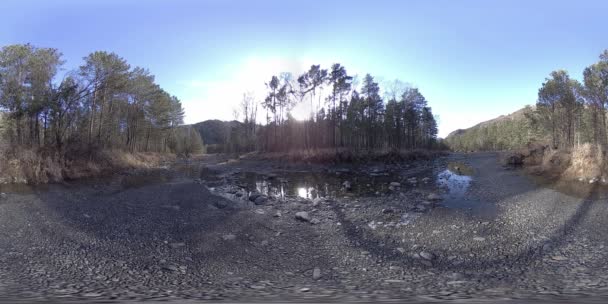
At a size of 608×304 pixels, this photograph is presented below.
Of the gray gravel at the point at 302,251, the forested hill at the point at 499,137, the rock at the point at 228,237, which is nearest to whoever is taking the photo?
the gray gravel at the point at 302,251

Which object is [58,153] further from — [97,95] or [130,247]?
[130,247]

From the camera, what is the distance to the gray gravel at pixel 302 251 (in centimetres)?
492

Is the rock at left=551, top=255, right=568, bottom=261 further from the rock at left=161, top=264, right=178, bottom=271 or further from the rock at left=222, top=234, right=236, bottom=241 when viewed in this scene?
the rock at left=161, top=264, right=178, bottom=271

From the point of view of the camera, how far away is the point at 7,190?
47.7ft

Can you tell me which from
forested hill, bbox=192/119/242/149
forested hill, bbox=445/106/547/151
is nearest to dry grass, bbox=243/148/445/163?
forested hill, bbox=445/106/547/151

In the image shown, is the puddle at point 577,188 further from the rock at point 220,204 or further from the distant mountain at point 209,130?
the distant mountain at point 209,130

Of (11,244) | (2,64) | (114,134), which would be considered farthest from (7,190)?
(114,134)

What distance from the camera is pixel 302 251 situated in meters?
7.24

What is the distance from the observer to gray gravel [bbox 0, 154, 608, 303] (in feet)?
16.1

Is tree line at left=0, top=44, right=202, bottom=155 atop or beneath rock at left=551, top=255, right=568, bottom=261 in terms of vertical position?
atop

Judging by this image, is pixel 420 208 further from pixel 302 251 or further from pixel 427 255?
pixel 302 251

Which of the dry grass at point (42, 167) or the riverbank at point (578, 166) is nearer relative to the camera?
the riverbank at point (578, 166)

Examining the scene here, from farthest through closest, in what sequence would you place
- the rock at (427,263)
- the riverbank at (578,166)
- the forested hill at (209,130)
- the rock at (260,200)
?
the forested hill at (209,130), the riverbank at (578,166), the rock at (260,200), the rock at (427,263)

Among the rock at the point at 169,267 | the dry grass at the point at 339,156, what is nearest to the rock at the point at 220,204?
the rock at the point at 169,267
